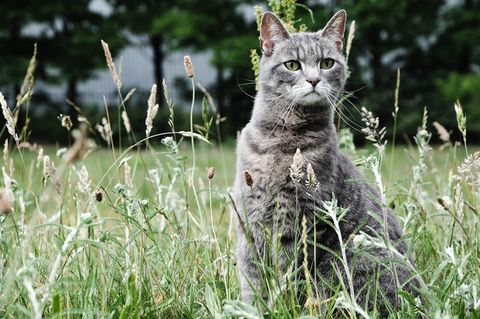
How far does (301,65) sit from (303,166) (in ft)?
1.81

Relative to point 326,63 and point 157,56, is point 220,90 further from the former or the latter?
point 326,63

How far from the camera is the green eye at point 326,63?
2.84m

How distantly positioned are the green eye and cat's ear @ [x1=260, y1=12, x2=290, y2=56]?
203mm

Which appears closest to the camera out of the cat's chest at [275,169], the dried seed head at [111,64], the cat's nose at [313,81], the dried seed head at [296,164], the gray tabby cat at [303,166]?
the dried seed head at [296,164]

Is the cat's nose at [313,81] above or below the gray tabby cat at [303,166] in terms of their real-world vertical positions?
above

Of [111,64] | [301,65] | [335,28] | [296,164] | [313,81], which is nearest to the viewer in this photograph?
[296,164]

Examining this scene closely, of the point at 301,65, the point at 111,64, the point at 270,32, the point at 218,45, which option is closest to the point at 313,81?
the point at 301,65

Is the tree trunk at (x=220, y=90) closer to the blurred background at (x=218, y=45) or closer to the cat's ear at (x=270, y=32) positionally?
the blurred background at (x=218, y=45)

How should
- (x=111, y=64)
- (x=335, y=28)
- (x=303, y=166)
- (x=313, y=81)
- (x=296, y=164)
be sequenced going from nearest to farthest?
(x=296, y=164) → (x=111, y=64) → (x=303, y=166) → (x=313, y=81) → (x=335, y=28)

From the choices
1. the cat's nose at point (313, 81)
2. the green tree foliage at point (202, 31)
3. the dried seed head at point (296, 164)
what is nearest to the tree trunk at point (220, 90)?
the green tree foliage at point (202, 31)

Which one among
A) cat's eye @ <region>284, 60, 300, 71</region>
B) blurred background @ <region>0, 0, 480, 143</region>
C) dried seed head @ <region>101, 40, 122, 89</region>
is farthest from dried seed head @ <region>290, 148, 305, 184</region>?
blurred background @ <region>0, 0, 480, 143</region>

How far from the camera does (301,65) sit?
278cm

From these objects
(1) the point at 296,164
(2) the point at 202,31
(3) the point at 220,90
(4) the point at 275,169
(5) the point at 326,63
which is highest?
(5) the point at 326,63

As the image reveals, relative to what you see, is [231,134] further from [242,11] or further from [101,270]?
[101,270]
